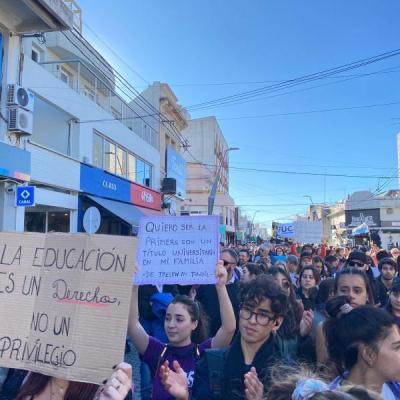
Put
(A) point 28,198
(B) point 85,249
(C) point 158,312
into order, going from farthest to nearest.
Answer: (A) point 28,198 < (C) point 158,312 < (B) point 85,249

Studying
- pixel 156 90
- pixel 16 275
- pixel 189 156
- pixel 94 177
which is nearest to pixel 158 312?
pixel 16 275

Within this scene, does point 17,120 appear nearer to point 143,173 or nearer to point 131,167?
point 131,167

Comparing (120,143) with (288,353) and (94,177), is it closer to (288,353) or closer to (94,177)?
(94,177)

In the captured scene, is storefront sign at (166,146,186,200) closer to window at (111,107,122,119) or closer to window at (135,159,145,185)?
window at (135,159,145,185)

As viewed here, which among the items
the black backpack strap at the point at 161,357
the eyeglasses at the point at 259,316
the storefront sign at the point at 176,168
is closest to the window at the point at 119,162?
the storefront sign at the point at 176,168

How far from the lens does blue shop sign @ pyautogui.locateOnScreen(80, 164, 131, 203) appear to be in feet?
51.6

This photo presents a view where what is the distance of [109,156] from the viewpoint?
61.5ft

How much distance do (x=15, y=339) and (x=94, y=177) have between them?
48.7ft

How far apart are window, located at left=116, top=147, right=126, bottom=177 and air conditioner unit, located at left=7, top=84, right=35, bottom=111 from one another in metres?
7.96

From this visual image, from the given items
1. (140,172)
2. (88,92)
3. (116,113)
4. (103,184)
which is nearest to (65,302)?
(103,184)

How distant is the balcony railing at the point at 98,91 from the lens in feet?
53.8

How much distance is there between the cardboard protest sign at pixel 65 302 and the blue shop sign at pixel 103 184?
1377 centimetres

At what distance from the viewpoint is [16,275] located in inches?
81.2

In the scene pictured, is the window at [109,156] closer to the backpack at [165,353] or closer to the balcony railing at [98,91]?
the balcony railing at [98,91]
